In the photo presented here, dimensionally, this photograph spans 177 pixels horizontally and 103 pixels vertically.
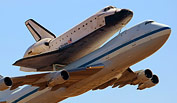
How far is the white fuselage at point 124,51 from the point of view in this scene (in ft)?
148

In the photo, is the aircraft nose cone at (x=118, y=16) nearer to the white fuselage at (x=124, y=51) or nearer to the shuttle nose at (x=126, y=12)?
the shuttle nose at (x=126, y=12)

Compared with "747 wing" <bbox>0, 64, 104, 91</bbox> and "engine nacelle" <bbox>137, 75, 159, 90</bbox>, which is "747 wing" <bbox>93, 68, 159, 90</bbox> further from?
"747 wing" <bbox>0, 64, 104, 91</bbox>

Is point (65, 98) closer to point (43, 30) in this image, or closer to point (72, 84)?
point (72, 84)

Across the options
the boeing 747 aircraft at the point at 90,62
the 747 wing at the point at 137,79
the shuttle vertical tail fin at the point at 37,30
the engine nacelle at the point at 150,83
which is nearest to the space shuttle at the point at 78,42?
the boeing 747 aircraft at the point at 90,62

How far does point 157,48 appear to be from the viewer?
45625 mm

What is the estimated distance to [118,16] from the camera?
48.2 m

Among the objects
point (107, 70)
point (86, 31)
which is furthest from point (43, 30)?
point (107, 70)

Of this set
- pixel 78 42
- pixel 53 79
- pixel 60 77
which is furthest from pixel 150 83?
pixel 53 79

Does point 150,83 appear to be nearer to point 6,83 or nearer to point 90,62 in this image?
point 90,62

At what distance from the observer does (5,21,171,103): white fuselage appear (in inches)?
1774

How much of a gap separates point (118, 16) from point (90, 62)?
5624mm

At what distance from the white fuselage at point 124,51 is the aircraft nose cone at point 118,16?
6.03ft

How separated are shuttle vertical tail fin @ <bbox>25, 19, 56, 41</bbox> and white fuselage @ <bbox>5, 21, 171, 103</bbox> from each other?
10774mm

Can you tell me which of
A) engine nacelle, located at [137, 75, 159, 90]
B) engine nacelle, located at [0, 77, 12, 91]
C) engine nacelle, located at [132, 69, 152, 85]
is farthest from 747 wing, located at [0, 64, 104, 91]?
engine nacelle, located at [137, 75, 159, 90]
